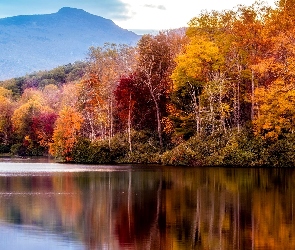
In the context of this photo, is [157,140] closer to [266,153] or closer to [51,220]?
[266,153]

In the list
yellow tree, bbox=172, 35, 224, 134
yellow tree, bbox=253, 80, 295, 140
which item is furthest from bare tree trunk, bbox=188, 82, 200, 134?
yellow tree, bbox=253, 80, 295, 140

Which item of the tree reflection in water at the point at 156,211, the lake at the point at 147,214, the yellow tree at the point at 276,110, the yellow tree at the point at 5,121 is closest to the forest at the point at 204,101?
the yellow tree at the point at 276,110

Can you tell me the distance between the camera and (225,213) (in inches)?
768

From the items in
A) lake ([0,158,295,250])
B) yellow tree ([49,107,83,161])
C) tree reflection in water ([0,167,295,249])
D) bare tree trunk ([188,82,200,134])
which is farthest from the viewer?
yellow tree ([49,107,83,161])

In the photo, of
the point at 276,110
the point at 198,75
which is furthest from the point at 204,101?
the point at 276,110

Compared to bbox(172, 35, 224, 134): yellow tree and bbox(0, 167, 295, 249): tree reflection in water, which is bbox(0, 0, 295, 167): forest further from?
bbox(0, 167, 295, 249): tree reflection in water

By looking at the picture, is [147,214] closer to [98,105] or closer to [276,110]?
[276,110]

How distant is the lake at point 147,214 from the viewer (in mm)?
14742

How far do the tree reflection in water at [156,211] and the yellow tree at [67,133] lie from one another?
23.8 m

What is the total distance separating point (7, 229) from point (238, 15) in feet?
117

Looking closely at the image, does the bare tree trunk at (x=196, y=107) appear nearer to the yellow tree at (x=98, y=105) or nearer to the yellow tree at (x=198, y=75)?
the yellow tree at (x=198, y=75)

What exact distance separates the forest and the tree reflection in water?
505 inches

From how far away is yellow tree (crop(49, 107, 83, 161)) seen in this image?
56.4 metres

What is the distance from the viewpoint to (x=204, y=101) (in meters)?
50.6
